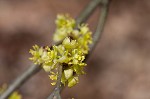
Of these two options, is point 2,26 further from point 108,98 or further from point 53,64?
point 53,64

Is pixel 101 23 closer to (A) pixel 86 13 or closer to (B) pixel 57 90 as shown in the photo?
(A) pixel 86 13

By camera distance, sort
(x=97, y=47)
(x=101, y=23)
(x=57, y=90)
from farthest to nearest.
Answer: (x=97, y=47) < (x=101, y=23) < (x=57, y=90)

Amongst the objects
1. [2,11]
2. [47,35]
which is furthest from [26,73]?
[2,11]

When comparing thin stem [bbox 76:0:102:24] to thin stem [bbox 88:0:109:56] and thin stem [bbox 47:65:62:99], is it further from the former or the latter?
thin stem [bbox 47:65:62:99]

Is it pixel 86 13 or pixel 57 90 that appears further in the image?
pixel 86 13

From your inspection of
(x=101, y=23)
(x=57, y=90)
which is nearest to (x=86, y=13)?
(x=101, y=23)

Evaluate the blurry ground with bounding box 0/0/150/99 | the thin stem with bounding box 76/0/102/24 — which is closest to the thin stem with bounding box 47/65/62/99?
the thin stem with bounding box 76/0/102/24

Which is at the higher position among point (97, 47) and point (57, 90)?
point (97, 47)

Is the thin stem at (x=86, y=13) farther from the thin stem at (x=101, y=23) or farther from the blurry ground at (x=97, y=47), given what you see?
the blurry ground at (x=97, y=47)

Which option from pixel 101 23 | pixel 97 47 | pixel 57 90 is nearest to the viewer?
pixel 57 90

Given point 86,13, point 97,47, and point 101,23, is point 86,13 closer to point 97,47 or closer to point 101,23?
point 101,23
